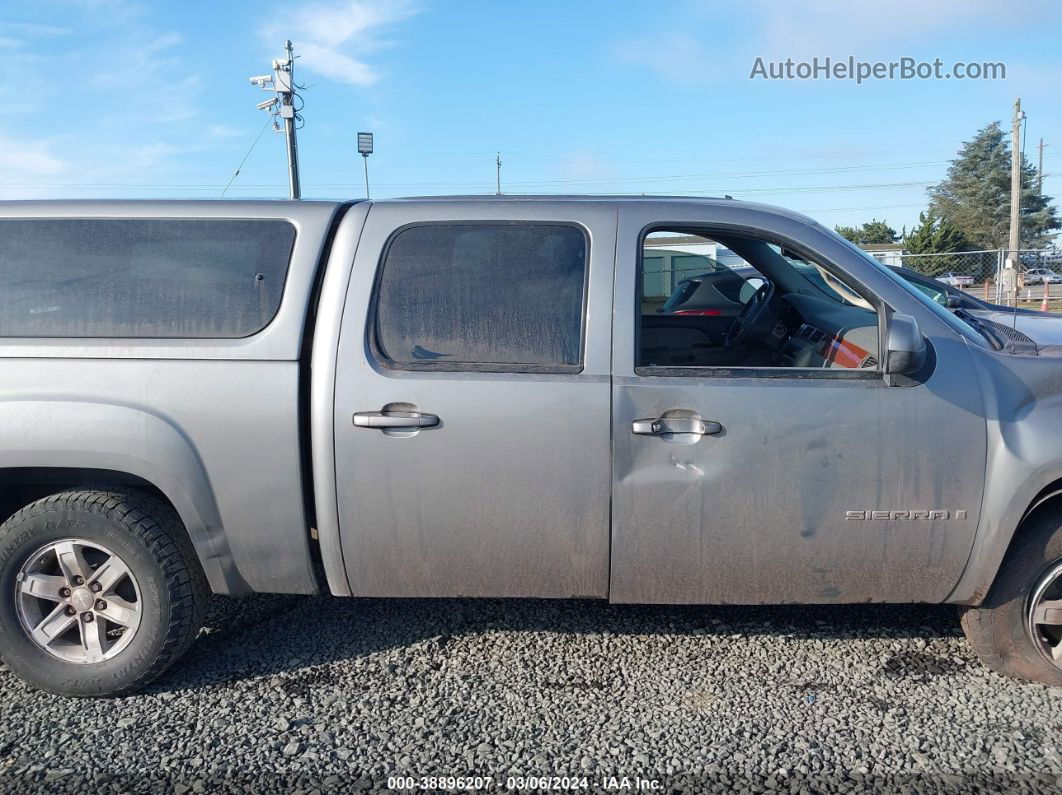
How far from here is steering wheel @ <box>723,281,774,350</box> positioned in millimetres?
4328

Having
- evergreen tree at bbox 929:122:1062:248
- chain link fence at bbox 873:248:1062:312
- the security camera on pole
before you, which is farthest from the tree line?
the security camera on pole

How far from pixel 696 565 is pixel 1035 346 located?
1.56 metres

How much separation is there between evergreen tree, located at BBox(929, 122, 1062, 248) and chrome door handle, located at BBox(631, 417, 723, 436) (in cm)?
4847

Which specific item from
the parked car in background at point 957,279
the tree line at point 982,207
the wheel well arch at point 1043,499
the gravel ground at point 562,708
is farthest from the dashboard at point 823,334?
the tree line at point 982,207

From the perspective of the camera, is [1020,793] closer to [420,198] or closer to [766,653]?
[766,653]

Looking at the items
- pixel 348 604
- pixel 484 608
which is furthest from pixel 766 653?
pixel 348 604

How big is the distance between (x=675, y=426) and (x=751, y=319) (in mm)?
1625

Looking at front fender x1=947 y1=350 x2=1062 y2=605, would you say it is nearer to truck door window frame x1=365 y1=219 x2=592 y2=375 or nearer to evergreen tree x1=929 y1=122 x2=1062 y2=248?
truck door window frame x1=365 y1=219 x2=592 y2=375

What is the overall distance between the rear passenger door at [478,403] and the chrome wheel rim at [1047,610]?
1.63m

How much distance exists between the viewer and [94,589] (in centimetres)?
321

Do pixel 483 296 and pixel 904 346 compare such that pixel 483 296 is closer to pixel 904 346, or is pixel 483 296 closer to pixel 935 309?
pixel 904 346

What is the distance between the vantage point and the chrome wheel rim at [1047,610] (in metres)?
3.12

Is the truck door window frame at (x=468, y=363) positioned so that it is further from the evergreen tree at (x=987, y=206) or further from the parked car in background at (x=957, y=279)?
the evergreen tree at (x=987, y=206)

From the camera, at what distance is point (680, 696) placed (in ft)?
10.5
